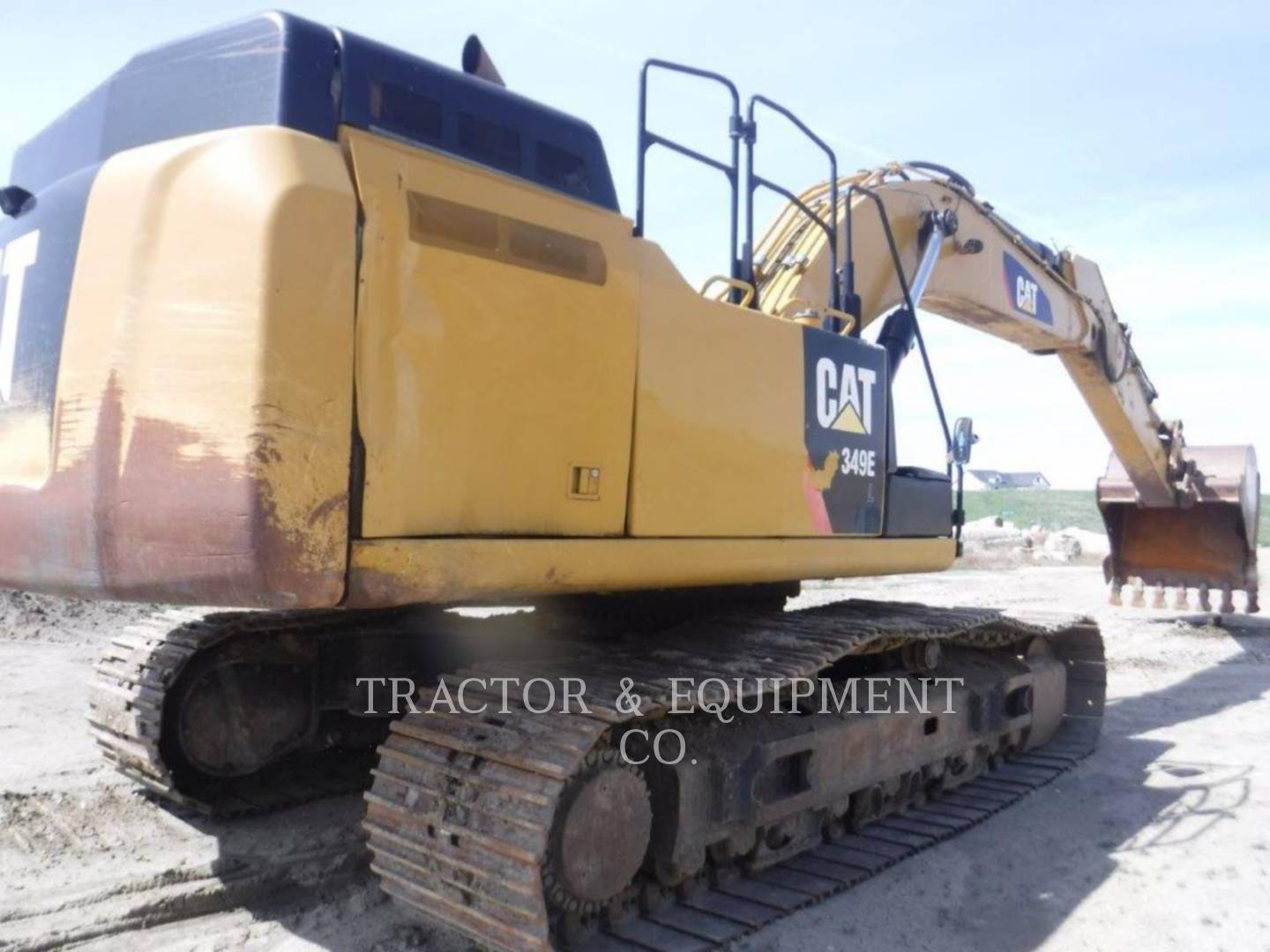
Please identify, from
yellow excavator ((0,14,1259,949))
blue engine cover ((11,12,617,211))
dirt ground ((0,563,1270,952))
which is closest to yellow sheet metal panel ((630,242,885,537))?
yellow excavator ((0,14,1259,949))

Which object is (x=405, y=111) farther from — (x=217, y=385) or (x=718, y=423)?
(x=718, y=423)

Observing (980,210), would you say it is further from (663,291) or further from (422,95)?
(422,95)

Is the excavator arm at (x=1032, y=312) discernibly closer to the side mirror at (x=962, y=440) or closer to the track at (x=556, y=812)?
the side mirror at (x=962, y=440)

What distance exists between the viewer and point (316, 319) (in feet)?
8.76

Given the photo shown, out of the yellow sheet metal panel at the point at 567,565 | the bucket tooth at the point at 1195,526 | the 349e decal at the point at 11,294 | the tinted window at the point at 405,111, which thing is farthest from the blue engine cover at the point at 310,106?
the bucket tooth at the point at 1195,526

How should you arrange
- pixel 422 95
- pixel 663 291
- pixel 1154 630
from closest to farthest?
1. pixel 422 95
2. pixel 663 291
3. pixel 1154 630

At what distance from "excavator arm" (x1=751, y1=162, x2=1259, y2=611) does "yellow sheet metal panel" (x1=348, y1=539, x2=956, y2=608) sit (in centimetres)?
110

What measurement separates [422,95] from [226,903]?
108 inches

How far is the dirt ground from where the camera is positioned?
3570mm

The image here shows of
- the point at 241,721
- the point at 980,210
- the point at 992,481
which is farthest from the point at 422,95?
the point at 992,481

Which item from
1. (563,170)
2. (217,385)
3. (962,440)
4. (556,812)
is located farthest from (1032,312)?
(217,385)

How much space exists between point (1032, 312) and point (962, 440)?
3012 millimetres

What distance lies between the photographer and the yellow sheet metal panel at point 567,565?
2.79m

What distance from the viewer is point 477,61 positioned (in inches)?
140
